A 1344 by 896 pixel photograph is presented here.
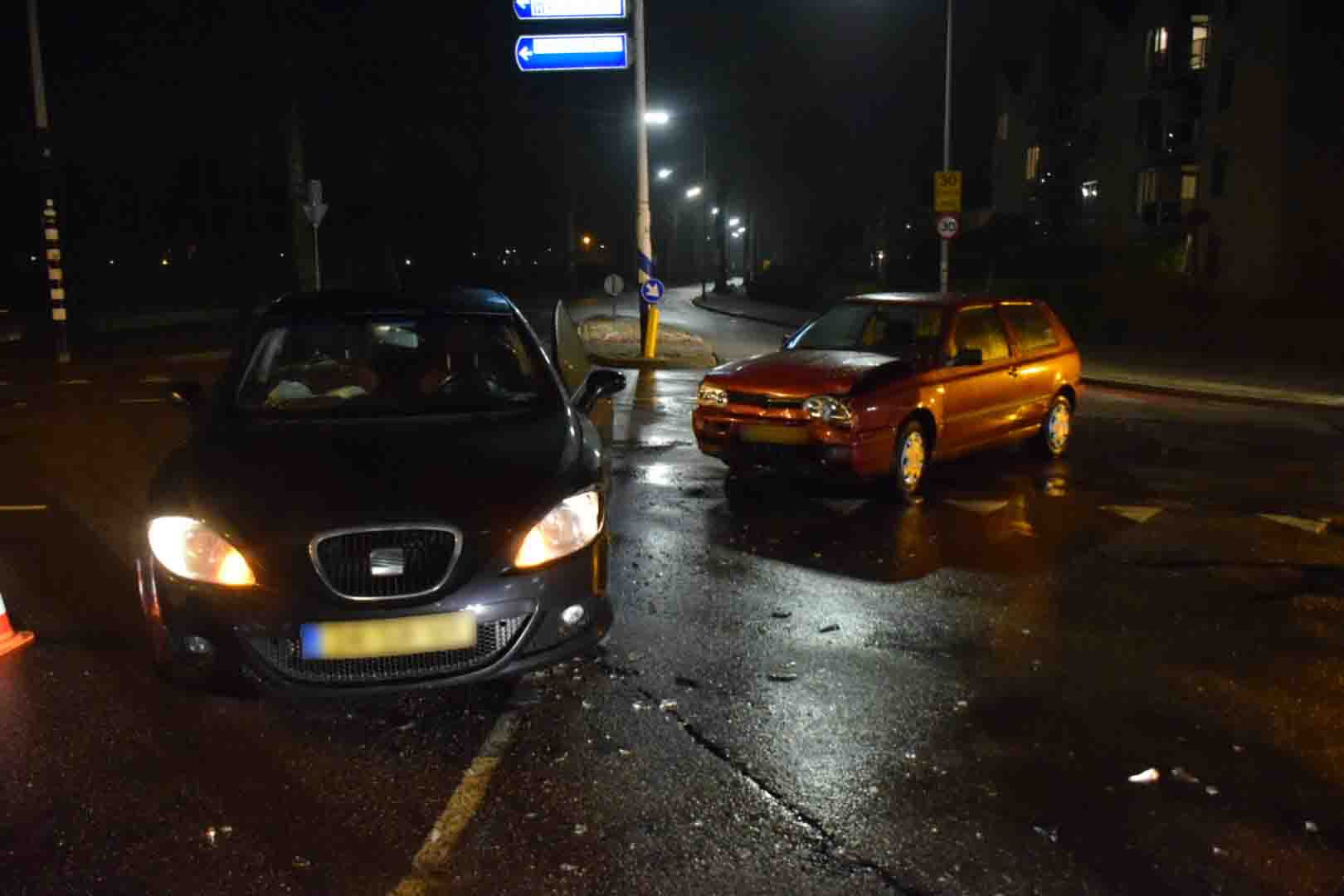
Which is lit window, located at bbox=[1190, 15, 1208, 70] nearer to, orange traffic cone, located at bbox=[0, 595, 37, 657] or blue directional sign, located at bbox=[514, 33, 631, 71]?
blue directional sign, located at bbox=[514, 33, 631, 71]

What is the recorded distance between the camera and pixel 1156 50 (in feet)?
147

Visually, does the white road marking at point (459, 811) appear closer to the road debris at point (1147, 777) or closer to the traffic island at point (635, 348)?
the road debris at point (1147, 777)

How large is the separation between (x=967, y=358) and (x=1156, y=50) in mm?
40796

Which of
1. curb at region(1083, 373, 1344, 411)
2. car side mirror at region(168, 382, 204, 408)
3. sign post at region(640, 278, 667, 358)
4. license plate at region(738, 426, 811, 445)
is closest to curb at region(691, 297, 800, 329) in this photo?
sign post at region(640, 278, 667, 358)

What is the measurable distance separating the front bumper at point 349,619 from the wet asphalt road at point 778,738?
316 mm

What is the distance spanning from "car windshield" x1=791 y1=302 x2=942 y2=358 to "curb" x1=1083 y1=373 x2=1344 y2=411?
32.2 ft

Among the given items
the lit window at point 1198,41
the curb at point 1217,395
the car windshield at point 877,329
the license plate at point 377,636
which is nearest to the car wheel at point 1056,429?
the car windshield at point 877,329

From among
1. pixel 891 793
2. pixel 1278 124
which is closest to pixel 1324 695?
pixel 891 793

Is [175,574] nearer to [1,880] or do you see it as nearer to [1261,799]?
[1,880]

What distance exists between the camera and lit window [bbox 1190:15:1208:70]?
42000 millimetres

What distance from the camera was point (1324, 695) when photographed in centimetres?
538

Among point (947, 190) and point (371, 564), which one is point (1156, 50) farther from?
point (371, 564)

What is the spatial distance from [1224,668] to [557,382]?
3524 mm

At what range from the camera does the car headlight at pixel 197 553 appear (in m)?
4.50
